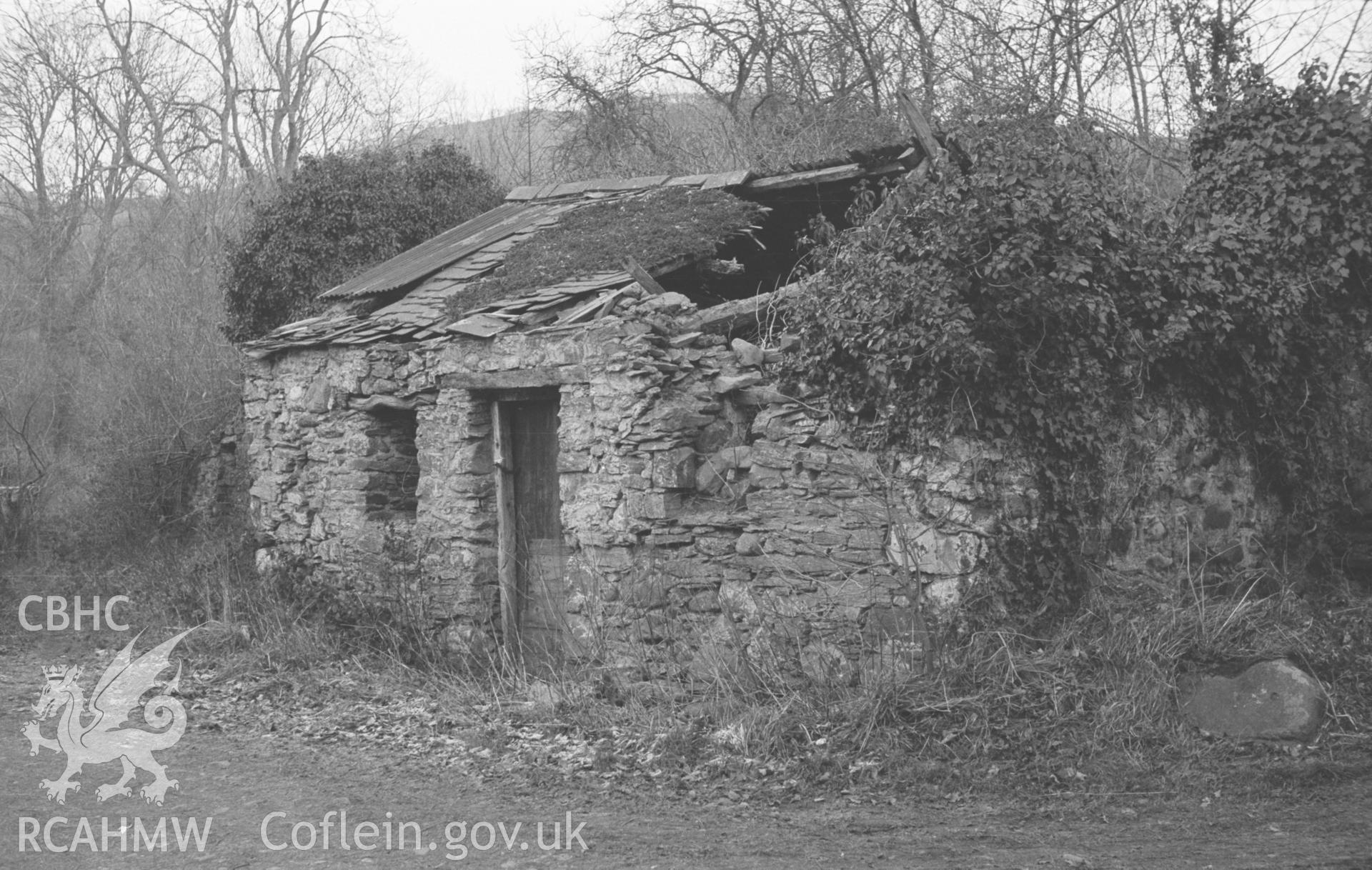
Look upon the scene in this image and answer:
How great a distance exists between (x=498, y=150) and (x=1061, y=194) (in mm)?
19797

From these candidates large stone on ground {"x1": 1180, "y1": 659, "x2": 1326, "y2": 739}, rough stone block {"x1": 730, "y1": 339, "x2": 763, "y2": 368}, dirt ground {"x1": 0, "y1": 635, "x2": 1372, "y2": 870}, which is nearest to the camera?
dirt ground {"x1": 0, "y1": 635, "x2": 1372, "y2": 870}

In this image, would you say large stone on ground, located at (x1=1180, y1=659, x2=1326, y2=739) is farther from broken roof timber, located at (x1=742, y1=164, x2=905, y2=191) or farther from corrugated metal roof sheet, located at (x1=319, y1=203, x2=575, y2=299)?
corrugated metal roof sheet, located at (x1=319, y1=203, x2=575, y2=299)

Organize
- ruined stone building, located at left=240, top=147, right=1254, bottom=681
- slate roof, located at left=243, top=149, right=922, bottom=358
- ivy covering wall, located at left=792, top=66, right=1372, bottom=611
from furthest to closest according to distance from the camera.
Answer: slate roof, located at left=243, top=149, right=922, bottom=358
ruined stone building, located at left=240, top=147, right=1254, bottom=681
ivy covering wall, located at left=792, top=66, right=1372, bottom=611

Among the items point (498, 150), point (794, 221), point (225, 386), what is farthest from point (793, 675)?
point (498, 150)

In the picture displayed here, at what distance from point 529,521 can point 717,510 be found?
2.02 m

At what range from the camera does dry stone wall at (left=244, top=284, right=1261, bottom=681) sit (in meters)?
6.21

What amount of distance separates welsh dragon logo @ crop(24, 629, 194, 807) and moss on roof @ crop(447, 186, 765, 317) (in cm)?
365

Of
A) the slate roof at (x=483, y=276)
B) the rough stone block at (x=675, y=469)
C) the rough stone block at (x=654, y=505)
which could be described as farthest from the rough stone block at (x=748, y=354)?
the slate roof at (x=483, y=276)

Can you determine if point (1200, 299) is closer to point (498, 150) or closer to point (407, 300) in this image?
point (407, 300)

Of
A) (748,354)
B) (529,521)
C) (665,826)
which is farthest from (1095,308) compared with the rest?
(529,521)

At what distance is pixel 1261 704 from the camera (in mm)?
5676

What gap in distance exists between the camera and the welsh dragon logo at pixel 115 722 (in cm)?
595

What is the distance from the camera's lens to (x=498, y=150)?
24.5 meters

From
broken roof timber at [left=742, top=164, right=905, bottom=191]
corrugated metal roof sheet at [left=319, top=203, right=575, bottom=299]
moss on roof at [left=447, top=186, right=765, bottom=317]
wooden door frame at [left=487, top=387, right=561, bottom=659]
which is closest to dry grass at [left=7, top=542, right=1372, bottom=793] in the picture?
wooden door frame at [left=487, top=387, right=561, bottom=659]
